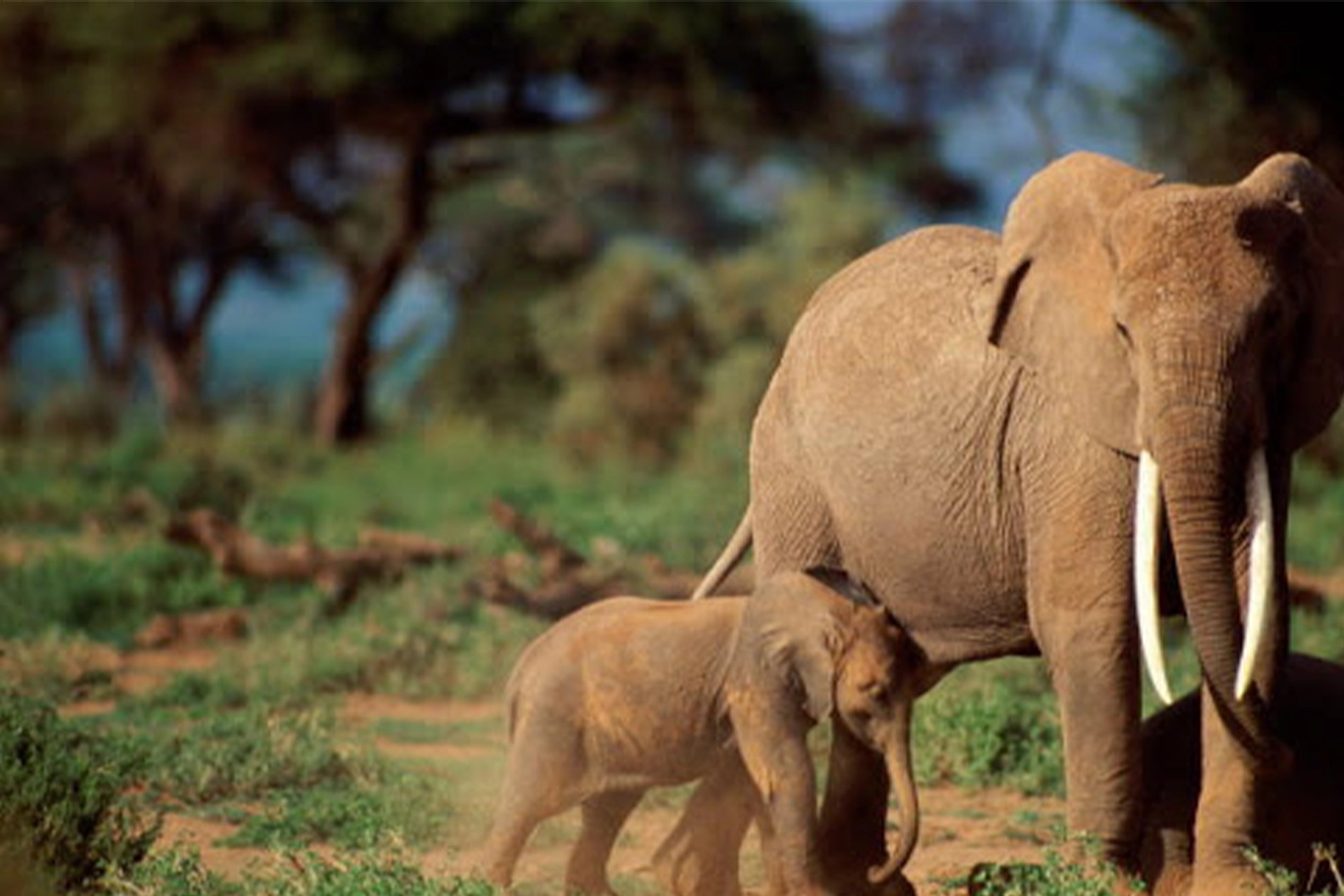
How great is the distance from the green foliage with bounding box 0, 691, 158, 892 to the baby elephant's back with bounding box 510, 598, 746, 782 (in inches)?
44.8

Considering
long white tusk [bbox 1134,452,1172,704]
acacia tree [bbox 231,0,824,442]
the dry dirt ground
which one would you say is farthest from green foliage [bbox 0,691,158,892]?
acacia tree [bbox 231,0,824,442]

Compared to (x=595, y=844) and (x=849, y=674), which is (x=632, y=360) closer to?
(x=595, y=844)

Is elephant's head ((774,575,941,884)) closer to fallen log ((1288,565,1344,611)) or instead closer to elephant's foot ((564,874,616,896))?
elephant's foot ((564,874,616,896))

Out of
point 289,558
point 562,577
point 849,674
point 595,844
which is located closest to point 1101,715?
point 849,674

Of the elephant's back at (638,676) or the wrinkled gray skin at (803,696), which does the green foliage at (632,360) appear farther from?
the wrinkled gray skin at (803,696)

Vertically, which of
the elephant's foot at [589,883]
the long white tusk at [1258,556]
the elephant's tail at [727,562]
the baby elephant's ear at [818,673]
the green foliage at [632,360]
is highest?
the long white tusk at [1258,556]

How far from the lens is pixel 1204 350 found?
473cm

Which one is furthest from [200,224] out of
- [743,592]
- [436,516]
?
[743,592]

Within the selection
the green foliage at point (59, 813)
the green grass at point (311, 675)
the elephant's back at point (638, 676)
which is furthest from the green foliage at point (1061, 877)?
the green foliage at point (59, 813)

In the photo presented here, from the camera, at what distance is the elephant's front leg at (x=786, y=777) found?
533cm

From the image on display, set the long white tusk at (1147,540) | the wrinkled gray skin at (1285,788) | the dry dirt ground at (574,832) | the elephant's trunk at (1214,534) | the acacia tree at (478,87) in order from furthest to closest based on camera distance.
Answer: the acacia tree at (478,87), the dry dirt ground at (574,832), the wrinkled gray skin at (1285,788), the long white tusk at (1147,540), the elephant's trunk at (1214,534)

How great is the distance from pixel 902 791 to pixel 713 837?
2.47ft

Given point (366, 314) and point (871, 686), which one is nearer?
point (871, 686)

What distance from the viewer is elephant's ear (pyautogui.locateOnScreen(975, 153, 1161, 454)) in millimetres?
5023
